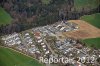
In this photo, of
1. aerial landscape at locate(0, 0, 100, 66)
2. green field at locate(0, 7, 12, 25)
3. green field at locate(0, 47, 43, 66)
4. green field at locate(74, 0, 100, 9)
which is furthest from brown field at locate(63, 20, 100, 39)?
green field at locate(0, 7, 12, 25)

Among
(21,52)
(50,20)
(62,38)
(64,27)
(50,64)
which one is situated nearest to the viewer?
(50,64)

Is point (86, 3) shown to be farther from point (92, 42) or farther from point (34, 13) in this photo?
point (92, 42)

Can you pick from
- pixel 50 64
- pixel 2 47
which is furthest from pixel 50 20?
pixel 50 64

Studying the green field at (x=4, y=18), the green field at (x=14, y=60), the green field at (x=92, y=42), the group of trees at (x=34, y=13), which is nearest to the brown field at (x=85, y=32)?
the green field at (x=92, y=42)

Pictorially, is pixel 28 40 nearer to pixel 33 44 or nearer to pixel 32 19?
pixel 33 44

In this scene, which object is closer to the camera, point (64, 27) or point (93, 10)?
point (64, 27)

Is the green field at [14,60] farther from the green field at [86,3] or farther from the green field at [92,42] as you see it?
the green field at [86,3]

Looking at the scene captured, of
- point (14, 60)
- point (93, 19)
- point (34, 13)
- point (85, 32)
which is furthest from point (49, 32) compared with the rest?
point (14, 60)

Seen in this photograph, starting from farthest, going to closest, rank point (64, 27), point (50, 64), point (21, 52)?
point (64, 27) < point (21, 52) < point (50, 64)
